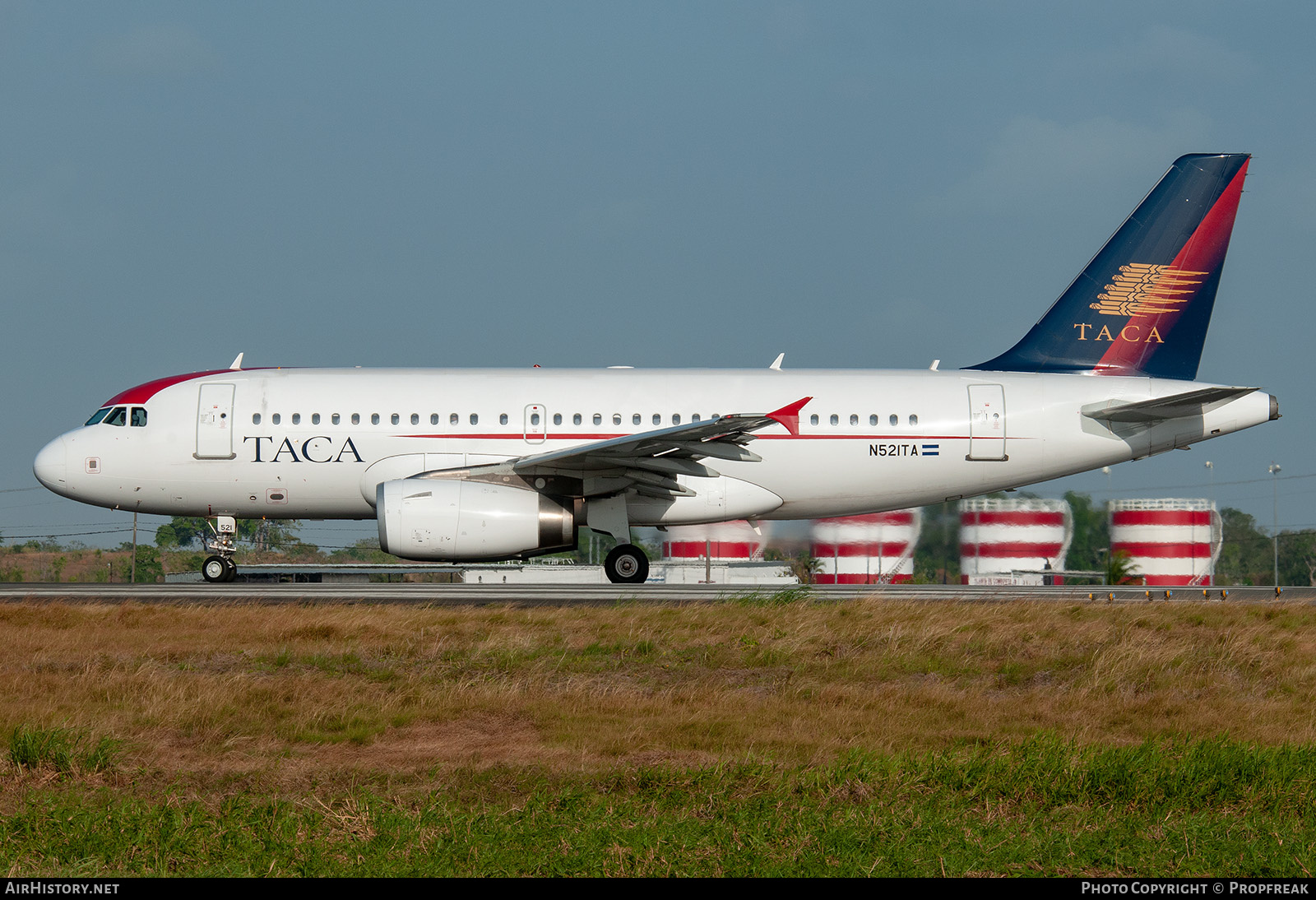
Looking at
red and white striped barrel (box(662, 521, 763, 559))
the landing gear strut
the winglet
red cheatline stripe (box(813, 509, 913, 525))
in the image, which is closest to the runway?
the landing gear strut

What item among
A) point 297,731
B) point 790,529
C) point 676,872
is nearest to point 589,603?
point 790,529

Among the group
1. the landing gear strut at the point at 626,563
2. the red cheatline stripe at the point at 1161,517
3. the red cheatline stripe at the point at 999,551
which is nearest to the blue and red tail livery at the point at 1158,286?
the red cheatline stripe at the point at 999,551

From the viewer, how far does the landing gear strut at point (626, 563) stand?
20719 millimetres

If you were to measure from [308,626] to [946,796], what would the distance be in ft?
26.7

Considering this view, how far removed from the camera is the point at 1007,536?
2567 centimetres

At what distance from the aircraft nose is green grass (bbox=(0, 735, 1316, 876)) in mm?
16204

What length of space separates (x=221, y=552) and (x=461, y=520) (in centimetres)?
575

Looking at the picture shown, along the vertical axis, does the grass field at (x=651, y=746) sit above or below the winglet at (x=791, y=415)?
below

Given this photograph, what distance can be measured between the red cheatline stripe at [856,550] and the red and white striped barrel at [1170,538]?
7.85 metres

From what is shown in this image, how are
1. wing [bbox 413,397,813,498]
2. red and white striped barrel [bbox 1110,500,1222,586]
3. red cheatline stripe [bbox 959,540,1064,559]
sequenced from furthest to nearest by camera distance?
red and white striped barrel [bbox 1110,500,1222,586] < red cheatline stripe [bbox 959,540,1064,559] < wing [bbox 413,397,813,498]

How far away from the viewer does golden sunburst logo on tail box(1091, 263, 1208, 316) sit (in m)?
22.2

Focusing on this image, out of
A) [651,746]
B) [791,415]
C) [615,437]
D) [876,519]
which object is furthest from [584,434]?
[651,746]

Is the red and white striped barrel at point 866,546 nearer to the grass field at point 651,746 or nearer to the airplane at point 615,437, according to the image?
the airplane at point 615,437

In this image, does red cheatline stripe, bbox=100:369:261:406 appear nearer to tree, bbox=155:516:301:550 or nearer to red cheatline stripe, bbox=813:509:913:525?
tree, bbox=155:516:301:550
